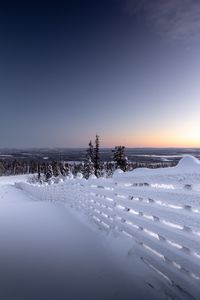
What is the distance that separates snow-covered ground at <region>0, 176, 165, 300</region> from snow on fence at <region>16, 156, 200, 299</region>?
0.96 feet

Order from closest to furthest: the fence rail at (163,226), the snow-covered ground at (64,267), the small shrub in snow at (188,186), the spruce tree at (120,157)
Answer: the fence rail at (163,226) < the small shrub in snow at (188,186) < the snow-covered ground at (64,267) < the spruce tree at (120,157)

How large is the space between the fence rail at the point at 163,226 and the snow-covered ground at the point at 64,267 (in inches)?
11.8

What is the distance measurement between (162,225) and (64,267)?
1577 millimetres

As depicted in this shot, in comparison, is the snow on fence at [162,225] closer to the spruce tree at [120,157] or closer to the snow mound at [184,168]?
the snow mound at [184,168]

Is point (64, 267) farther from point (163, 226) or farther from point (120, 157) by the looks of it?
point (120, 157)

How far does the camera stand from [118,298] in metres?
3.31

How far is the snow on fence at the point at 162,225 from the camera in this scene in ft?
10.6

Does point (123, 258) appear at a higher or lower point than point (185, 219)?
lower

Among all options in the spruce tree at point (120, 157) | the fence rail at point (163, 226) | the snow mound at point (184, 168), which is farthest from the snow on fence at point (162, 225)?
the spruce tree at point (120, 157)

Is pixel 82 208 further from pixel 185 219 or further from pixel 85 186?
pixel 185 219

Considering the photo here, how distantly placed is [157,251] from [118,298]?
2.96ft

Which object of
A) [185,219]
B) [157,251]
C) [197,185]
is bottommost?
[157,251]

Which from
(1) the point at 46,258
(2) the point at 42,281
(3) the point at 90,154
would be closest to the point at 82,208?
(1) the point at 46,258

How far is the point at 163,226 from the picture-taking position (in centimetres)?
383
